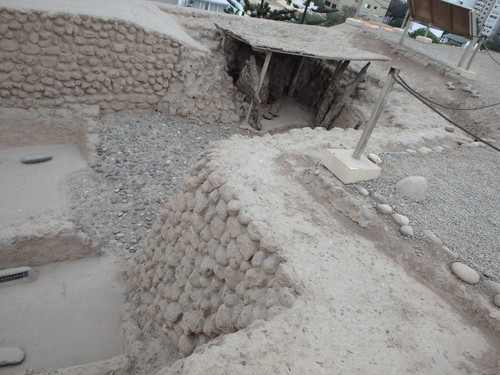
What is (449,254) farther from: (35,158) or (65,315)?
(35,158)

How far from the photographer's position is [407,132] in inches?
232

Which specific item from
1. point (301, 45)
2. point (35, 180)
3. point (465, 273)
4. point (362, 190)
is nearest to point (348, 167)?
point (362, 190)

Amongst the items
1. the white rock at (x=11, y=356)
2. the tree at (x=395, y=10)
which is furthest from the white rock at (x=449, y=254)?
the tree at (x=395, y=10)

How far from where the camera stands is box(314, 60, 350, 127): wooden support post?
28.7 ft

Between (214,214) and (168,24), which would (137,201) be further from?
(168,24)

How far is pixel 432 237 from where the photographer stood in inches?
131

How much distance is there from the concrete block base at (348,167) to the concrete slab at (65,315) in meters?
2.60

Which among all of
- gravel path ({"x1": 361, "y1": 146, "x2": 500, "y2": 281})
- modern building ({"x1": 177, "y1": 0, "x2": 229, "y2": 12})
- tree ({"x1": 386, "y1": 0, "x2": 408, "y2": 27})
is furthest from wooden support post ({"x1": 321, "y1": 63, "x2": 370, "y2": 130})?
tree ({"x1": 386, "y1": 0, "x2": 408, "y2": 27})

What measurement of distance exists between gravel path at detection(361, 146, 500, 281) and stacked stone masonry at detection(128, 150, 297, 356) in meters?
1.48

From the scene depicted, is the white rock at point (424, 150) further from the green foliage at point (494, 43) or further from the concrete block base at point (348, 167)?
the green foliage at point (494, 43)

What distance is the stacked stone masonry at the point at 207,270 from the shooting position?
2633mm

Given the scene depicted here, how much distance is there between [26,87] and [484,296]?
22.3 feet

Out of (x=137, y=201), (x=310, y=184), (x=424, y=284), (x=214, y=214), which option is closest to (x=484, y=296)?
(x=424, y=284)

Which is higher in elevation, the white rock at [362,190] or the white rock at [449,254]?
the white rock at [362,190]
